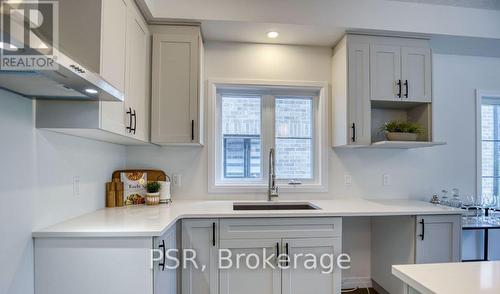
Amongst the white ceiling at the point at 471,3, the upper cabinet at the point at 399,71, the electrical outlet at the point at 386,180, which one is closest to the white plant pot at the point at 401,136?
the upper cabinet at the point at 399,71

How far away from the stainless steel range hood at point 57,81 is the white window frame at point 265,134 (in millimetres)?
1308

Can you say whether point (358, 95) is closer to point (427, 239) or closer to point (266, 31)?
point (266, 31)

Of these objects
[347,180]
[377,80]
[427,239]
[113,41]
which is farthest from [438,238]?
[113,41]

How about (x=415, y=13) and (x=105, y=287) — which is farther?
(x=415, y=13)

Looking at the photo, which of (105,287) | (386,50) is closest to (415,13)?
Answer: (386,50)

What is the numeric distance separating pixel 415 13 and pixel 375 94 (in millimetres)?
790

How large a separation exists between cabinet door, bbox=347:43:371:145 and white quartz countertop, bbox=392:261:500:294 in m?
1.46

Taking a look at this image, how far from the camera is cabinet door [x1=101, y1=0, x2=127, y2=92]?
1.47 metres

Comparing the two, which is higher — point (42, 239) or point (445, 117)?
point (445, 117)

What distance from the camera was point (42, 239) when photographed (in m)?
1.40

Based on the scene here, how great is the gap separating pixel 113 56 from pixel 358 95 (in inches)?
76.1

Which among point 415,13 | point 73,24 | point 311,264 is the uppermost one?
point 415,13

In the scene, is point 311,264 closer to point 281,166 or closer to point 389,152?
point 281,166

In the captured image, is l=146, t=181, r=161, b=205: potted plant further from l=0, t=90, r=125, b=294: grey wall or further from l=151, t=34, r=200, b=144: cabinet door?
l=0, t=90, r=125, b=294: grey wall
